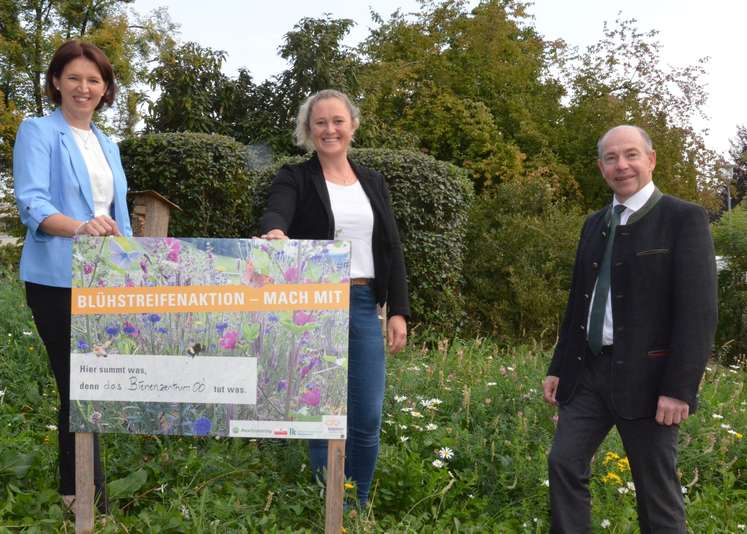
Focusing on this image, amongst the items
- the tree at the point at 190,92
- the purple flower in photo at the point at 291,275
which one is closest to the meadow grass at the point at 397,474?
the purple flower in photo at the point at 291,275

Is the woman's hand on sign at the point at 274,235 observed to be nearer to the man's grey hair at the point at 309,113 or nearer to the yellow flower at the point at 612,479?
the man's grey hair at the point at 309,113

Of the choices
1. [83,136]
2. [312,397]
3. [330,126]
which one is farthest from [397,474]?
[83,136]

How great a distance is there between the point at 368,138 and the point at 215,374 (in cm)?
1202

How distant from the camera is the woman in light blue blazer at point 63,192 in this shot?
3.12m

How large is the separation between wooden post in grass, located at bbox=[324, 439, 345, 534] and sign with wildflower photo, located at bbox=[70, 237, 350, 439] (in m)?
0.05

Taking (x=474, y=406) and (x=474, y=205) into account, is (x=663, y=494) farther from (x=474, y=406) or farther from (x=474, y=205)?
(x=474, y=205)

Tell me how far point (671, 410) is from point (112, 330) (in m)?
2.18

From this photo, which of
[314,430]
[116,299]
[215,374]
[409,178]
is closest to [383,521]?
[314,430]

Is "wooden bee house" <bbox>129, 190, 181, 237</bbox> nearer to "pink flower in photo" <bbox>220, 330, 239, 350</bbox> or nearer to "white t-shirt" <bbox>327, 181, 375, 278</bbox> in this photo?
"white t-shirt" <bbox>327, 181, 375, 278</bbox>

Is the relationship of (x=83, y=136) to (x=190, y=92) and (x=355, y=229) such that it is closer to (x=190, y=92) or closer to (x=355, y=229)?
(x=355, y=229)

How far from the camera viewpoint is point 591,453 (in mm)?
3141

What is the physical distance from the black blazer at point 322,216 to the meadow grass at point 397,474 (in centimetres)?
101

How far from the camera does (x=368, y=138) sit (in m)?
14.7

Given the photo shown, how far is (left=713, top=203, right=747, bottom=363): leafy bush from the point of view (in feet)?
34.2
